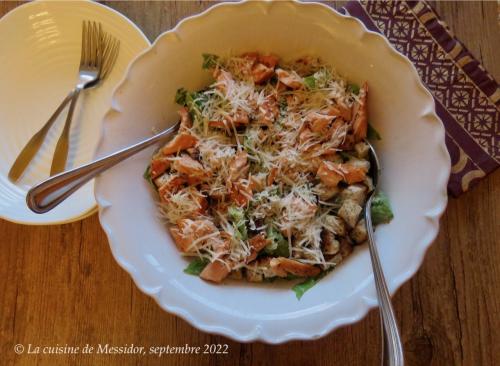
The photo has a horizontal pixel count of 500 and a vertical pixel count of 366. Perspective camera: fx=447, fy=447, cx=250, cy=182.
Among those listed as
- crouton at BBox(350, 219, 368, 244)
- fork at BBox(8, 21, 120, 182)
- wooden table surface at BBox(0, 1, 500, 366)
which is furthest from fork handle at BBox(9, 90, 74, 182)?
crouton at BBox(350, 219, 368, 244)

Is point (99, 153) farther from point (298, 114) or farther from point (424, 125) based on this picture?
point (424, 125)

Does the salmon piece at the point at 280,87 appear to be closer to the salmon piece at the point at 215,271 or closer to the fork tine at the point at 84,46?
the salmon piece at the point at 215,271

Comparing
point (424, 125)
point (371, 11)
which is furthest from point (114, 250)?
point (371, 11)

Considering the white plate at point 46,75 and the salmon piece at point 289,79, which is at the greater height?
the salmon piece at point 289,79

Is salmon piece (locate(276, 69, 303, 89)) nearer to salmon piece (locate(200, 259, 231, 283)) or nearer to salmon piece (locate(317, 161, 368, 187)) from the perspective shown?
salmon piece (locate(317, 161, 368, 187))

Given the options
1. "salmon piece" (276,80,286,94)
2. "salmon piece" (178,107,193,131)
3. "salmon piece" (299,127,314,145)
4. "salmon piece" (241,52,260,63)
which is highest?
"salmon piece" (241,52,260,63)

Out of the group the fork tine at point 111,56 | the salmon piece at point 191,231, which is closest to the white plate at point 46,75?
the fork tine at point 111,56

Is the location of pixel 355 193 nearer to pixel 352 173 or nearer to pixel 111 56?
pixel 352 173
